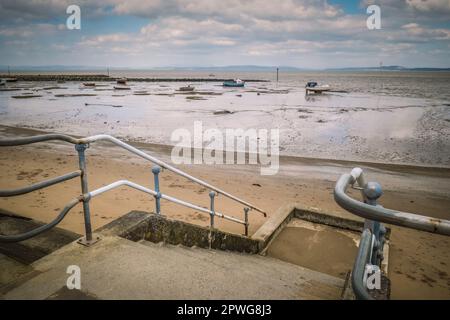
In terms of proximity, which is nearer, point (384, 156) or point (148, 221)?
point (148, 221)

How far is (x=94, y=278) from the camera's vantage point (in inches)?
85.9

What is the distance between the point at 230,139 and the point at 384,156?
8.62m

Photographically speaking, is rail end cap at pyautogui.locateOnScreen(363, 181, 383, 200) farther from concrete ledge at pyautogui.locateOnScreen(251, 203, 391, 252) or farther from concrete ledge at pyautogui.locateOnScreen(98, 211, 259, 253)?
concrete ledge at pyautogui.locateOnScreen(251, 203, 391, 252)

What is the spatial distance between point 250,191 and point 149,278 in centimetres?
718

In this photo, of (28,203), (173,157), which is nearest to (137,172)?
(173,157)

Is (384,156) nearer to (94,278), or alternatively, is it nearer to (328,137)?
(328,137)

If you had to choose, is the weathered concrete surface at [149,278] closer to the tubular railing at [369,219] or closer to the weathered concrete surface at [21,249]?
the weathered concrete surface at [21,249]

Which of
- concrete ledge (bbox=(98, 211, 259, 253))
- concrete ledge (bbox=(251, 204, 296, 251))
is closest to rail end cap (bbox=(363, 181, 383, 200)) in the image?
concrete ledge (bbox=(98, 211, 259, 253))

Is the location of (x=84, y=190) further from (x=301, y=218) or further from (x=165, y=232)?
(x=301, y=218)

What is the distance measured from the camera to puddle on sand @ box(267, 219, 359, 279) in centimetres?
530

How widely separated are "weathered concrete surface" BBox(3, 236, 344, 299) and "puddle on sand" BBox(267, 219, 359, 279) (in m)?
2.66


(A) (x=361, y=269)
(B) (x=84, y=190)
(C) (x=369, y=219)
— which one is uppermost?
(C) (x=369, y=219)

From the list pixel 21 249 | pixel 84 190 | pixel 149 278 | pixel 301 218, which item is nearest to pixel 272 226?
pixel 301 218

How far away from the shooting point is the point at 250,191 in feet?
30.5
